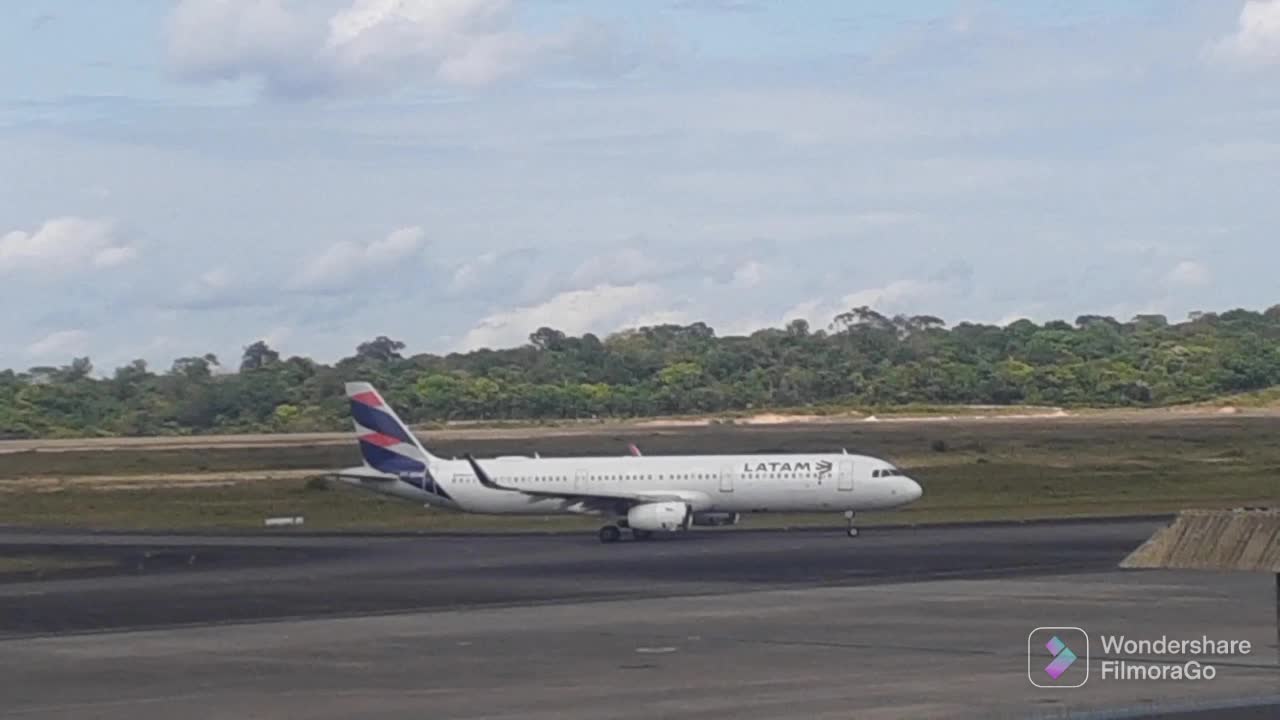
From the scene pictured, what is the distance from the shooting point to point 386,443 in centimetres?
6231

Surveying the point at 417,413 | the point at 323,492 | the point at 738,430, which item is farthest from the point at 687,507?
the point at 417,413

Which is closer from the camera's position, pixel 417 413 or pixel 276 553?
pixel 276 553

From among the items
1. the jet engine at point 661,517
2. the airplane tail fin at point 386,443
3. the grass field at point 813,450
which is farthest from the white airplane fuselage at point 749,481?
the airplane tail fin at point 386,443

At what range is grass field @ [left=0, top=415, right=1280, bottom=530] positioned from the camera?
66.1 m

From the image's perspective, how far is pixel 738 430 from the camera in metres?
122

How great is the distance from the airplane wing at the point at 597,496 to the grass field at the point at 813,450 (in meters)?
3.34

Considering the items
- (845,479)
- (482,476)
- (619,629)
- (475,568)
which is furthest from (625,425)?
(619,629)

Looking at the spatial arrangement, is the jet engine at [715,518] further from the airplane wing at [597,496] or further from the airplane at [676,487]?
A: the airplane wing at [597,496]

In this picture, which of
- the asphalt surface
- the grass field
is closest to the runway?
the asphalt surface

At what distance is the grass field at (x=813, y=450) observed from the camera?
66062 mm

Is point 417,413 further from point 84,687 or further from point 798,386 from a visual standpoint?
point 84,687

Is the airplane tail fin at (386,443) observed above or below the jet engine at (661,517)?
above

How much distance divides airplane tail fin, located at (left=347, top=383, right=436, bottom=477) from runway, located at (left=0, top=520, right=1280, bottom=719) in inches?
479

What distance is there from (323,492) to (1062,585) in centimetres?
4902
